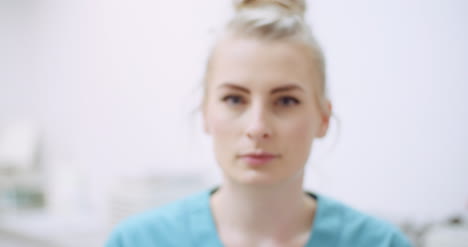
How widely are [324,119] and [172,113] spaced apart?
1.20m

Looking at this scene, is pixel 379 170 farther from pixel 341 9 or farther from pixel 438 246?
pixel 341 9

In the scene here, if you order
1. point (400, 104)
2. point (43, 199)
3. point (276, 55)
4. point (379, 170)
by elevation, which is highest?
point (276, 55)

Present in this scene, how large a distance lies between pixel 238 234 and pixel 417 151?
66cm

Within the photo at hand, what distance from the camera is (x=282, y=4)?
0.79 m

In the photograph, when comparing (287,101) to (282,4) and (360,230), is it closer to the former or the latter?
(282,4)

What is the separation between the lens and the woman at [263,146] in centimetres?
73

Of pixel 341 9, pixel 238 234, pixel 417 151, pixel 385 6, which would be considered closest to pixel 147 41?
pixel 341 9

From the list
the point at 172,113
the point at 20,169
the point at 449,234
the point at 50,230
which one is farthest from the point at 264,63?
the point at 20,169

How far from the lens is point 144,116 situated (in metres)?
2.07

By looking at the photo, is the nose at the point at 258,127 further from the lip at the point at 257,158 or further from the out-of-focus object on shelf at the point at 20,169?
the out-of-focus object on shelf at the point at 20,169

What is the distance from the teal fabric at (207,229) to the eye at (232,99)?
0.24m

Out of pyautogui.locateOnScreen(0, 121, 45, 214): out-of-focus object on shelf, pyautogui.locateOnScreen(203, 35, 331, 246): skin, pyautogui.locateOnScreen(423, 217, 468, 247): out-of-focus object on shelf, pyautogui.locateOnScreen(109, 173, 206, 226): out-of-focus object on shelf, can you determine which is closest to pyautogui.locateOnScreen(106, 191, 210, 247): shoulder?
pyautogui.locateOnScreen(203, 35, 331, 246): skin

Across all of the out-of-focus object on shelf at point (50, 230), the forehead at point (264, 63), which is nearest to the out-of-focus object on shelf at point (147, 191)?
the out-of-focus object on shelf at point (50, 230)

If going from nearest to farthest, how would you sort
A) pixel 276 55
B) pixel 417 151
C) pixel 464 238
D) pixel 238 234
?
pixel 276 55, pixel 238 234, pixel 464 238, pixel 417 151
